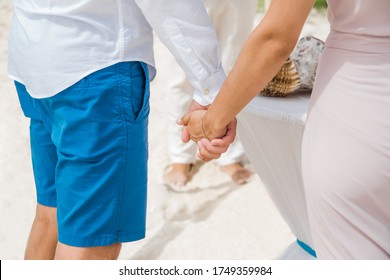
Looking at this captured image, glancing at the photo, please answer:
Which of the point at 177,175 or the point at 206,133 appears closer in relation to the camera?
the point at 206,133

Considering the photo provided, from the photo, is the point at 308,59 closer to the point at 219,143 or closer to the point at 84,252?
the point at 219,143

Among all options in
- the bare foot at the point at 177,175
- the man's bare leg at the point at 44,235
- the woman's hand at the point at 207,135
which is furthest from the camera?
the bare foot at the point at 177,175

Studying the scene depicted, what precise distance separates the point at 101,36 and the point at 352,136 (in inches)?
25.0

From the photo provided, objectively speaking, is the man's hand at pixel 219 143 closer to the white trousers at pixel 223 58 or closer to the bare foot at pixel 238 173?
the white trousers at pixel 223 58

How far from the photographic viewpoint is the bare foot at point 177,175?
3441 mm

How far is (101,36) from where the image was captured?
168 cm

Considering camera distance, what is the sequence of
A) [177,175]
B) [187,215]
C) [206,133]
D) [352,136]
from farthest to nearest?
[177,175]
[187,215]
[206,133]
[352,136]

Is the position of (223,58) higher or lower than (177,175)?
higher

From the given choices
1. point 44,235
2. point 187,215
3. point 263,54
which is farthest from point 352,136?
point 187,215

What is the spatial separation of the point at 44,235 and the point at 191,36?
766mm

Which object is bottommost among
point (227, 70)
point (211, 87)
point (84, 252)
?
point (227, 70)

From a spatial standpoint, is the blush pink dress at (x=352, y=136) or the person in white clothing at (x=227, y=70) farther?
the person in white clothing at (x=227, y=70)

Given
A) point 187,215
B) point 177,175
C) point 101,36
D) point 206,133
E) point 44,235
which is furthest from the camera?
point 177,175

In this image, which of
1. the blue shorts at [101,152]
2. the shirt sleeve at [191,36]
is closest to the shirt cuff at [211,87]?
the shirt sleeve at [191,36]
